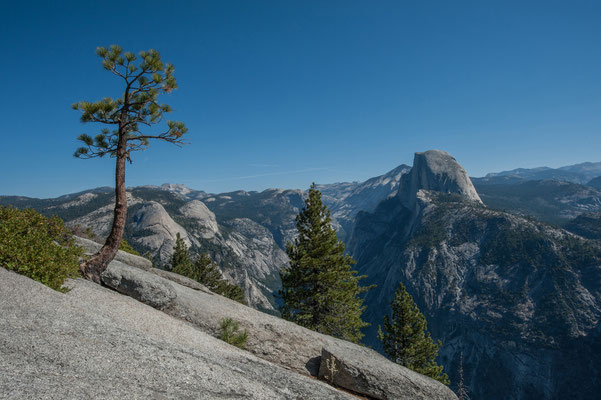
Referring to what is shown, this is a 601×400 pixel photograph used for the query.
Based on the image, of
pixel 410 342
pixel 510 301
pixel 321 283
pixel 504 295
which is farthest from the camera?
pixel 504 295

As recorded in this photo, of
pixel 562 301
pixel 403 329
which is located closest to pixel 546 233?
pixel 562 301

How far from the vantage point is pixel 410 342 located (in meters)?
30.6

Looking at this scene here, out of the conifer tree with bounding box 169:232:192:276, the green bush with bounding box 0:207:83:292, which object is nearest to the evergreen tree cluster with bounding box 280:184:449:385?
the green bush with bounding box 0:207:83:292

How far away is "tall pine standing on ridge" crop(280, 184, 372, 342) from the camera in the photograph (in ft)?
75.0

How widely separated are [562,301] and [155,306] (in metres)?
183

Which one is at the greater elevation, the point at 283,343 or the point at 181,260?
the point at 283,343

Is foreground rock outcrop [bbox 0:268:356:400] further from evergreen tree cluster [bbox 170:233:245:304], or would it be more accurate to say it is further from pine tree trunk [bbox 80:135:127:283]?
evergreen tree cluster [bbox 170:233:245:304]

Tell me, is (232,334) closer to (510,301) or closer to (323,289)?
(323,289)

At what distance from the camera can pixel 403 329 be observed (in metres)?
30.4

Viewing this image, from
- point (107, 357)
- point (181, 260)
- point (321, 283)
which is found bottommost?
point (181, 260)

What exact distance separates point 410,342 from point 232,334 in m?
25.5

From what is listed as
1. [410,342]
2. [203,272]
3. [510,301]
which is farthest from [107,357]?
[510,301]

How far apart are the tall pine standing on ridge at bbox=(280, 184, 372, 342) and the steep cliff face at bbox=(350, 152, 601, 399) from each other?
15428 centimetres

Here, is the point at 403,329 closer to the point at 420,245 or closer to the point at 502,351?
the point at 502,351
